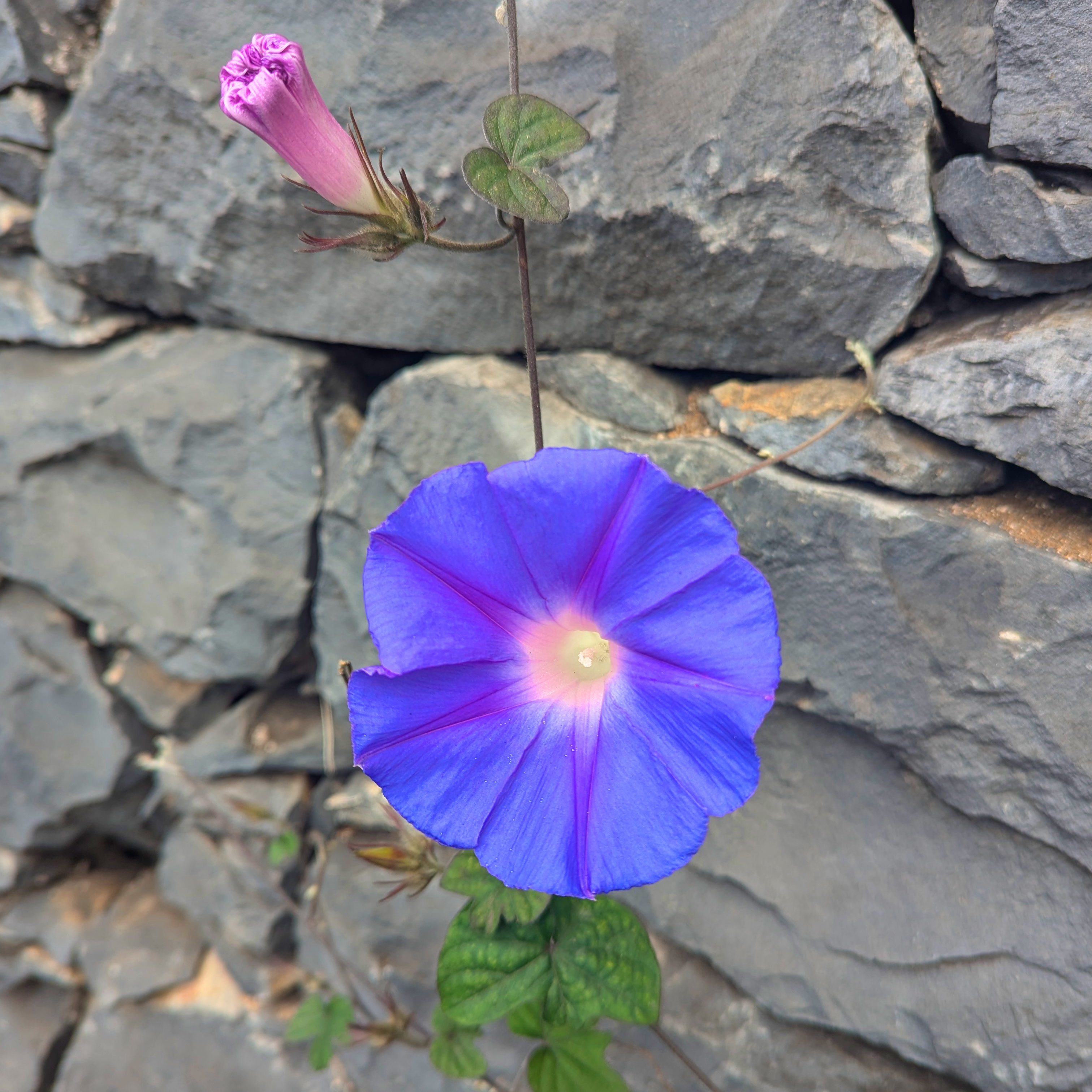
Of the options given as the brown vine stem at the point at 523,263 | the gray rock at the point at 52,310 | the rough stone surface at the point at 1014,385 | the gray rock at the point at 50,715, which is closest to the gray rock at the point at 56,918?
the gray rock at the point at 50,715

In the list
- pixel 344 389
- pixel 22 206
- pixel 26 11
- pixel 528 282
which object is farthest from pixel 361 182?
pixel 22 206

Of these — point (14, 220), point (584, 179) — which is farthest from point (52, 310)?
point (584, 179)

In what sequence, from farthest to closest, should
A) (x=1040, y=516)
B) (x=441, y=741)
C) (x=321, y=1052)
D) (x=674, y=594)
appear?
(x=321, y=1052), (x=1040, y=516), (x=441, y=741), (x=674, y=594)

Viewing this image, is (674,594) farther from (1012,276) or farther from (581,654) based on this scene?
(1012,276)

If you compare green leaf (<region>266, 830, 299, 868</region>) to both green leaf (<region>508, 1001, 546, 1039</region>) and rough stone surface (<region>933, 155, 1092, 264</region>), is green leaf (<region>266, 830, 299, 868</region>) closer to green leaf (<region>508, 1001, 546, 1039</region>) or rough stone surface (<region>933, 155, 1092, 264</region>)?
green leaf (<region>508, 1001, 546, 1039</region>)

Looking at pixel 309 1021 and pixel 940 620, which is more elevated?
pixel 940 620

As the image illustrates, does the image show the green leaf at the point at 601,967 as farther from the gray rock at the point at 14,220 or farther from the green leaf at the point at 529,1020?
the gray rock at the point at 14,220

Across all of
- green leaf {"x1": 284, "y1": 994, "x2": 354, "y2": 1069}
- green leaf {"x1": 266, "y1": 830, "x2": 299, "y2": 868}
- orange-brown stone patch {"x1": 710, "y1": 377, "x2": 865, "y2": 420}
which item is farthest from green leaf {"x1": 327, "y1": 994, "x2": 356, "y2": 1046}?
orange-brown stone patch {"x1": 710, "y1": 377, "x2": 865, "y2": 420}
